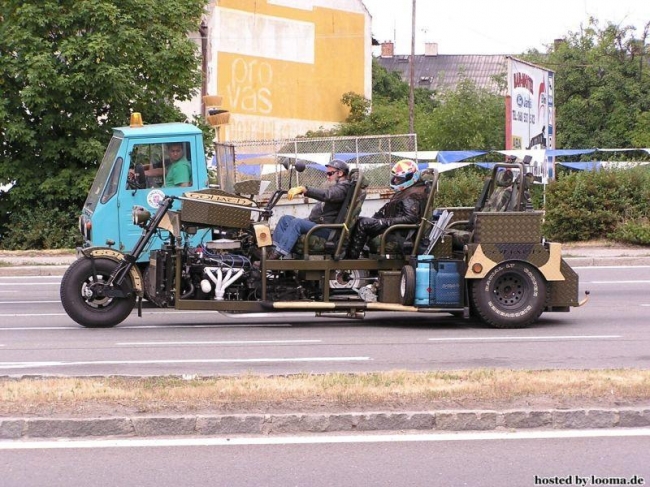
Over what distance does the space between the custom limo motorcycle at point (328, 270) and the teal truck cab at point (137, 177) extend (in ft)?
7.09

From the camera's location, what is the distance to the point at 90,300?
1248 cm

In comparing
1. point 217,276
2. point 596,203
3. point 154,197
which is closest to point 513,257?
point 217,276

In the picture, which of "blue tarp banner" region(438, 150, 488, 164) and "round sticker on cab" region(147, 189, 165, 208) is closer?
"round sticker on cab" region(147, 189, 165, 208)

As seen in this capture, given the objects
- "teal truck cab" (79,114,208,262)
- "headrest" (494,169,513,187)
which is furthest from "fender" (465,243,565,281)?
"teal truck cab" (79,114,208,262)

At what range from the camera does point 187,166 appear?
49.4 feet

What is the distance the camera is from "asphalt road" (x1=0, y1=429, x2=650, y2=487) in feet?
20.9

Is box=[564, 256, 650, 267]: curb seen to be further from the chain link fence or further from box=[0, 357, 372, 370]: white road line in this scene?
box=[0, 357, 372, 370]: white road line

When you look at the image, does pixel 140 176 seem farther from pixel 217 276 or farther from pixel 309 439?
pixel 309 439

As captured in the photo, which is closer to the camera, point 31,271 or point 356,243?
point 356,243

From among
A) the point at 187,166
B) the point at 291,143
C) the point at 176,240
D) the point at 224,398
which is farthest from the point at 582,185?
the point at 224,398

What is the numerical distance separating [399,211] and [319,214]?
0.90 m

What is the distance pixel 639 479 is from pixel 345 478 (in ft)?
5.32

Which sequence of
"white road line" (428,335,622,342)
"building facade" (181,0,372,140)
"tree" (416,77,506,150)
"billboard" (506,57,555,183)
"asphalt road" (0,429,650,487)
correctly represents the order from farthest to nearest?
"building facade" (181,0,372,140) → "tree" (416,77,506,150) → "billboard" (506,57,555,183) → "white road line" (428,335,622,342) → "asphalt road" (0,429,650,487)

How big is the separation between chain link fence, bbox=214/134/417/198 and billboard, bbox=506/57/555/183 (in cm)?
512
